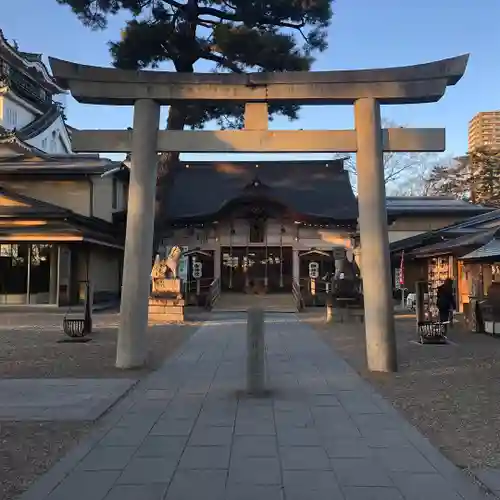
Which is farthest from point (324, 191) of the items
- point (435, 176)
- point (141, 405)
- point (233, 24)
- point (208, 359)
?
point (141, 405)

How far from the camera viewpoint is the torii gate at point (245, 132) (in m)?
9.95

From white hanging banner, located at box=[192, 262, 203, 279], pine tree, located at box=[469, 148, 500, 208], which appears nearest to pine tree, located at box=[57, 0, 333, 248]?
white hanging banner, located at box=[192, 262, 203, 279]

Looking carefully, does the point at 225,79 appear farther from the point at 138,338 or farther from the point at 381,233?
the point at 138,338

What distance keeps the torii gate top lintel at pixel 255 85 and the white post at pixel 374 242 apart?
41 cm

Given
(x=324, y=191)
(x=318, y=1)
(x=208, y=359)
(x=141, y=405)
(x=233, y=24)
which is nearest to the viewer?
(x=141, y=405)

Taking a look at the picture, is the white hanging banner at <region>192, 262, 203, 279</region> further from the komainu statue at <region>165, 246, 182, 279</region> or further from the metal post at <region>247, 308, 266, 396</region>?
the metal post at <region>247, 308, 266, 396</region>

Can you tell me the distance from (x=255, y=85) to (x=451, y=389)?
612 centimetres

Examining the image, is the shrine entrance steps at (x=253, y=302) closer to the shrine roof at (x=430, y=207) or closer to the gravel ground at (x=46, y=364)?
the gravel ground at (x=46, y=364)

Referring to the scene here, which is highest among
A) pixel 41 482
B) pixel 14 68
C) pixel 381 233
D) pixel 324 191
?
pixel 14 68

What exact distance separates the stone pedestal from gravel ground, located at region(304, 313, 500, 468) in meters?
6.81

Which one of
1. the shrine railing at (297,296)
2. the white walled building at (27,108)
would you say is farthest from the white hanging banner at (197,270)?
the white walled building at (27,108)

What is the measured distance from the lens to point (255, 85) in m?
10.1

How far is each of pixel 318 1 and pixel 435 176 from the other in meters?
35.0

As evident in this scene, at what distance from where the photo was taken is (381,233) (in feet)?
32.2
